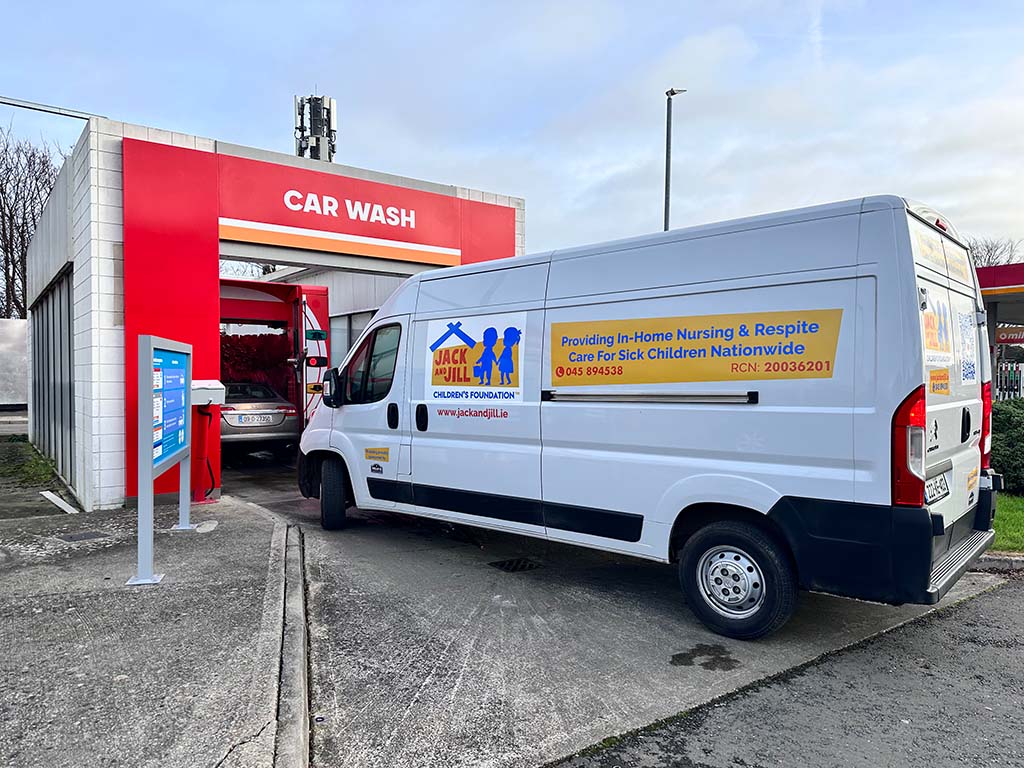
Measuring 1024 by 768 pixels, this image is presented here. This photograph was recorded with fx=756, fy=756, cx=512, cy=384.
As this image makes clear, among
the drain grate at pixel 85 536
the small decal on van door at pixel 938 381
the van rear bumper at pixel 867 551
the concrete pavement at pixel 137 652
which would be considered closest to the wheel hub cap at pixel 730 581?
the van rear bumper at pixel 867 551

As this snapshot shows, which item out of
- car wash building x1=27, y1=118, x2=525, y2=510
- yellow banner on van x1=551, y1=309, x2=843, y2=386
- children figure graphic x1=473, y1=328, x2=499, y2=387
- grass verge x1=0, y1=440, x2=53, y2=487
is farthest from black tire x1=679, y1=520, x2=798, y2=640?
grass verge x1=0, y1=440, x2=53, y2=487

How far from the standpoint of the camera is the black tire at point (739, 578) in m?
4.31

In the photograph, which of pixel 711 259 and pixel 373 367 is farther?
pixel 373 367

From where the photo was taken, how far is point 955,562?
4.32m

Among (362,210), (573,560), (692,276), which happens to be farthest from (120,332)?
(692,276)

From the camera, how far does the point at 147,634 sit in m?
4.35

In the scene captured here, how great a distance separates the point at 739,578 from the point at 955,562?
1203mm

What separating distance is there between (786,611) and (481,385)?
8.91ft

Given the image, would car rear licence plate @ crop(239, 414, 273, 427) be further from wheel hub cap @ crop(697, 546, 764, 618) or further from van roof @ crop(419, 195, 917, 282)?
wheel hub cap @ crop(697, 546, 764, 618)

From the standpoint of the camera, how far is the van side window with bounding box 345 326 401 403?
6.75 metres

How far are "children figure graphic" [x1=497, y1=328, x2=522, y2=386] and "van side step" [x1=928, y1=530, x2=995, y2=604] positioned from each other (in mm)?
3001

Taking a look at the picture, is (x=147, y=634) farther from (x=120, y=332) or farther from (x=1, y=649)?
(x=120, y=332)

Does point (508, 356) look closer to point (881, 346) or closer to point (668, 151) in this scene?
point (881, 346)

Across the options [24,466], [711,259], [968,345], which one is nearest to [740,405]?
[711,259]
